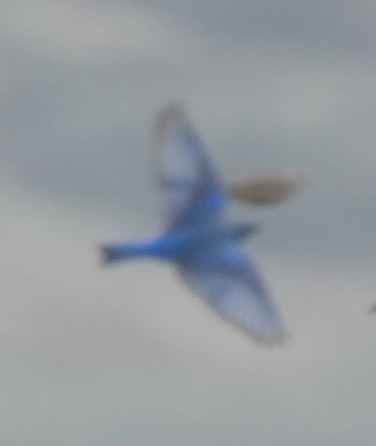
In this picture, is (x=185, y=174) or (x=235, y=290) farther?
(x=185, y=174)

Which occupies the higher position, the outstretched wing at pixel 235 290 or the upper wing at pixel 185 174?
the upper wing at pixel 185 174

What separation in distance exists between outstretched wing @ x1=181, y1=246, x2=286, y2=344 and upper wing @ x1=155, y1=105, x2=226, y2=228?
4cm

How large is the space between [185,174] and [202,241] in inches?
4.0

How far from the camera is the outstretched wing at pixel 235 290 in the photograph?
0.54 metres

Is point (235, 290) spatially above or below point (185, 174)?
below

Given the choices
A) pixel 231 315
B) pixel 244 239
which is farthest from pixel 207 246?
pixel 231 315

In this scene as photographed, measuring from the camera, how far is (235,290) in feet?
2.05

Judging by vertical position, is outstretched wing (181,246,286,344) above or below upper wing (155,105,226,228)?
below

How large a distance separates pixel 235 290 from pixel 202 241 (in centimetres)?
6

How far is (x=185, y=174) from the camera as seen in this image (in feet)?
2.46

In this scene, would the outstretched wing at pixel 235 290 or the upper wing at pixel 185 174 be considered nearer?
the outstretched wing at pixel 235 290

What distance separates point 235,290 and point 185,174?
15 cm

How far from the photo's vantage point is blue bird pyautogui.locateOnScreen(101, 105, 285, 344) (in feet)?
1.87

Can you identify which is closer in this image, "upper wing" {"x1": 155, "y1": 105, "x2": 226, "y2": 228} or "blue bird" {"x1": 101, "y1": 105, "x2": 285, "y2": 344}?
"blue bird" {"x1": 101, "y1": 105, "x2": 285, "y2": 344}
